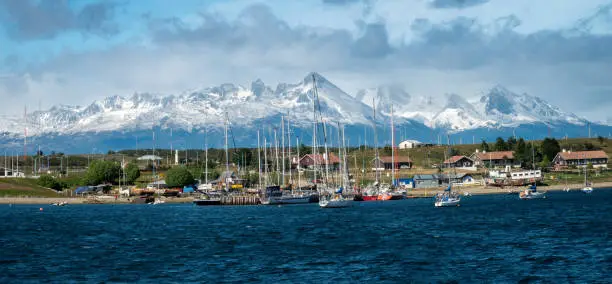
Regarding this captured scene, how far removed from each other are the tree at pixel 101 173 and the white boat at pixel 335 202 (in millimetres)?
73434

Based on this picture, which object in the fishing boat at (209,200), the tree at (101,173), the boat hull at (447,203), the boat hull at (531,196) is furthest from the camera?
the tree at (101,173)

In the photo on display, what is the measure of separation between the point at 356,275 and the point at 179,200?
Result: 112 m

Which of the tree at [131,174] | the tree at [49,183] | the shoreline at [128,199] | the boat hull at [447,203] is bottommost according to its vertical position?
the boat hull at [447,203]

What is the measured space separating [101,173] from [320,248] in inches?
4968

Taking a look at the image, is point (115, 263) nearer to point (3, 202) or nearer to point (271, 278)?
point (271, 278)

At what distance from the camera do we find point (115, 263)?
189 ft

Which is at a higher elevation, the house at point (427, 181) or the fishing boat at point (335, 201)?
the house at point (427, 181)

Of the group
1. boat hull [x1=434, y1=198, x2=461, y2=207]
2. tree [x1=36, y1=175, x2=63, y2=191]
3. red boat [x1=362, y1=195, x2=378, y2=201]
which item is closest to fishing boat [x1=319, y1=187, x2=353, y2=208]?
boat hull [x1=434, y1=198, x2=461, y2=207]

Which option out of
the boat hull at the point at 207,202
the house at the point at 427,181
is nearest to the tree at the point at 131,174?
the boat hull at the point at 207,202

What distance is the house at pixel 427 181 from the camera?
176125mm

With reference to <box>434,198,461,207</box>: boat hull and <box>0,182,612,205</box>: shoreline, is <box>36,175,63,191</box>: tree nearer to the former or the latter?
<box>0,182,612,205</box>: shoreline

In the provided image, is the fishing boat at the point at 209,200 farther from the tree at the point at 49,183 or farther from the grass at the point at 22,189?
the tree at the point at 49,183

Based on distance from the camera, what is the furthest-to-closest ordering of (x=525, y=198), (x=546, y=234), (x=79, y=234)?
(x=525, y=198), (x=79, y=234), (x=546, y=234)

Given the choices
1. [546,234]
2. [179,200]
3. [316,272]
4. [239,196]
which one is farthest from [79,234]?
[179,200]
